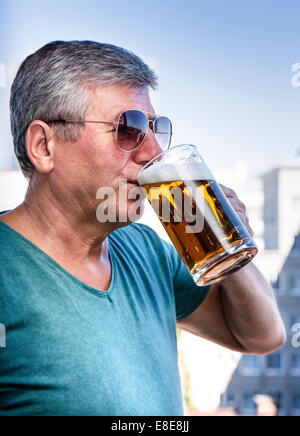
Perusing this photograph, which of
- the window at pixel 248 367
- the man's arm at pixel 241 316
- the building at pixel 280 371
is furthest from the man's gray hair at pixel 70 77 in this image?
the window at pixel 248 367

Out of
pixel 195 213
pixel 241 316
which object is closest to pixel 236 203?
pixel 195 213

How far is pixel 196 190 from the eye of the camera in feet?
2.20

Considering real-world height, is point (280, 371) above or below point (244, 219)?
below

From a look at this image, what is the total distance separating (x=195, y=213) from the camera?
2.18 ft

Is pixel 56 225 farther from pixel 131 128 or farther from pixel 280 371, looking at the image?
pixel 280 371

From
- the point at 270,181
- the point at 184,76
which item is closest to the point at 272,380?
the point at 270,181

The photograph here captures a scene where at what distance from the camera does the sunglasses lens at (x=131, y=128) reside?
78 centimetres

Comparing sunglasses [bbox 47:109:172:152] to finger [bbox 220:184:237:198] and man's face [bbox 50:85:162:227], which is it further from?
finger [bbox 220:184:237:198]

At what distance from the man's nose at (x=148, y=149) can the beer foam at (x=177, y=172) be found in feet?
0.32

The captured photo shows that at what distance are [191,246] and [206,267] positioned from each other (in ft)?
0.13

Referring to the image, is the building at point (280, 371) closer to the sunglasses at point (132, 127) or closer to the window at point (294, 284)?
the window at point (294, 284)

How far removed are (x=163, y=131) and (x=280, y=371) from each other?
3278cm

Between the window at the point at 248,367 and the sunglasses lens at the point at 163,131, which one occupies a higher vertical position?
the sunglasses lens at the point at 163,131

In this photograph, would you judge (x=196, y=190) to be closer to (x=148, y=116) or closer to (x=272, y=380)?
(x=148, y=116)
